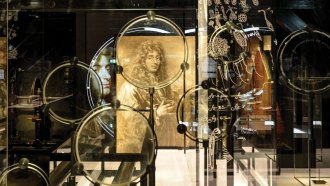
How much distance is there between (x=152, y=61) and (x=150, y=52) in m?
0.07

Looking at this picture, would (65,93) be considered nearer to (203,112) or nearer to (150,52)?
(150,52)

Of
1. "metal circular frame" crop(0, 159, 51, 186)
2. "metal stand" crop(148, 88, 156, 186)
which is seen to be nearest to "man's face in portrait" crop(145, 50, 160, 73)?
"metal stand" crop(148, 88, 156, 186)

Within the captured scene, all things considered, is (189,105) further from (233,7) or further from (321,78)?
(321,78)

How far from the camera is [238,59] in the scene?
296cm

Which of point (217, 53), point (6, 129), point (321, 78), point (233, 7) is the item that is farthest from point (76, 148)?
point (321, 78)

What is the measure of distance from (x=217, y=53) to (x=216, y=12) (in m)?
0.28

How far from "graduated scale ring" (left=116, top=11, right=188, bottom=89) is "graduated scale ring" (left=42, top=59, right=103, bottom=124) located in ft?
0.81

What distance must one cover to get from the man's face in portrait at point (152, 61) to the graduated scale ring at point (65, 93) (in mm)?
348

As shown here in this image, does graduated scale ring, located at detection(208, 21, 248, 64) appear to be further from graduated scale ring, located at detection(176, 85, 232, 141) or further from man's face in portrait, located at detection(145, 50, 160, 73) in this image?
man's face in portrait, located at detection(145, 50, 160, 73)

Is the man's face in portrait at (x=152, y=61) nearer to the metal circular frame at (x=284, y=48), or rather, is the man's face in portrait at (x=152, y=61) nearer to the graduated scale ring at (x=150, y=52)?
the graduated scale ring at (x=150, y=52)

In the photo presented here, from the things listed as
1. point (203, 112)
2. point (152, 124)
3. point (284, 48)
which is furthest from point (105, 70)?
point (284, 48)

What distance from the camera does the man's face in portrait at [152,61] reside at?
2.73m

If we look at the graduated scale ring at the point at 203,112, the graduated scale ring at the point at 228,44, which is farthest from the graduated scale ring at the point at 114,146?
the graduated scale ring at the point at 228,44

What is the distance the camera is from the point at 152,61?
9.09 ft
